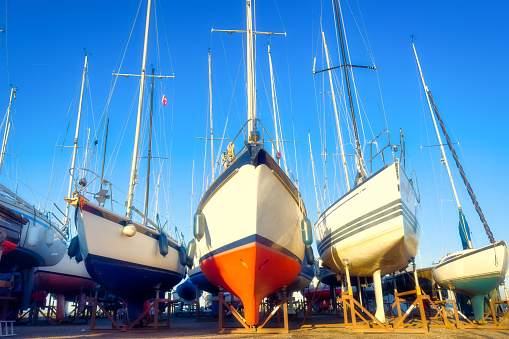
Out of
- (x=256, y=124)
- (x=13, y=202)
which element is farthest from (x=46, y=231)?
(x=256, y=124)

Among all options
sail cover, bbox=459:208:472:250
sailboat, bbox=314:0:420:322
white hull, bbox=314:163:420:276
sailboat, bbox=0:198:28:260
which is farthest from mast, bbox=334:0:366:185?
sailboat, bbox=0:198:28:260

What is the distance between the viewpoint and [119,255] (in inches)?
382

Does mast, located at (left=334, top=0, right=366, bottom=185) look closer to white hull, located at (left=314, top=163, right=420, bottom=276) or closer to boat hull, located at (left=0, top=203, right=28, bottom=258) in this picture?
white hull, located at (left=314, top=163, right=420, bottom=276)

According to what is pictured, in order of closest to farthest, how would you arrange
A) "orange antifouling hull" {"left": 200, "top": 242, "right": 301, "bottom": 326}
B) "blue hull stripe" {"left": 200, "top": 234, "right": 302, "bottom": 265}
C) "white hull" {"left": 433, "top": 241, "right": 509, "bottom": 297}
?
"blue hull stripe" {"left": 200, "top": 234, "right": 302, "bottom": 265} → "orange antifouling hull" {"left": 200, "top": 242, "right": 301, "bottom": 326} → "white hull" {"left": 433, "top": 241, "right": 509, "bottom": 297}

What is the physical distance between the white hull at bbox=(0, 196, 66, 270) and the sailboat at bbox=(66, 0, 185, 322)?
4.20 metres

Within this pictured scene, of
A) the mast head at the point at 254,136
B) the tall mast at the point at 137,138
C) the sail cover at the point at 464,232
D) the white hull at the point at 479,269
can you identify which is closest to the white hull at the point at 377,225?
the white hull at the point at 479,269

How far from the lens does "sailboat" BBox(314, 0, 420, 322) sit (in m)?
9.45

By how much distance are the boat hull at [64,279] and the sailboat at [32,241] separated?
3.99ft

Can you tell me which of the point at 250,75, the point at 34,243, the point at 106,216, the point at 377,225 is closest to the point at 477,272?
the point at 377,225

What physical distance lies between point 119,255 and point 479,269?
12.0 meters

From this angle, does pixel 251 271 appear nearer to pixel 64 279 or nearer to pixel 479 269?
pixel 479 269

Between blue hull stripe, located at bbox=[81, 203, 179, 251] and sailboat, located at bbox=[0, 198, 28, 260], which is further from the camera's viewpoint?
→ sailboat, located at bbox=[0, 198, 28, 260]

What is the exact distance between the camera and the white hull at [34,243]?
1249cm

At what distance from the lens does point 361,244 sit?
10.3 meters
